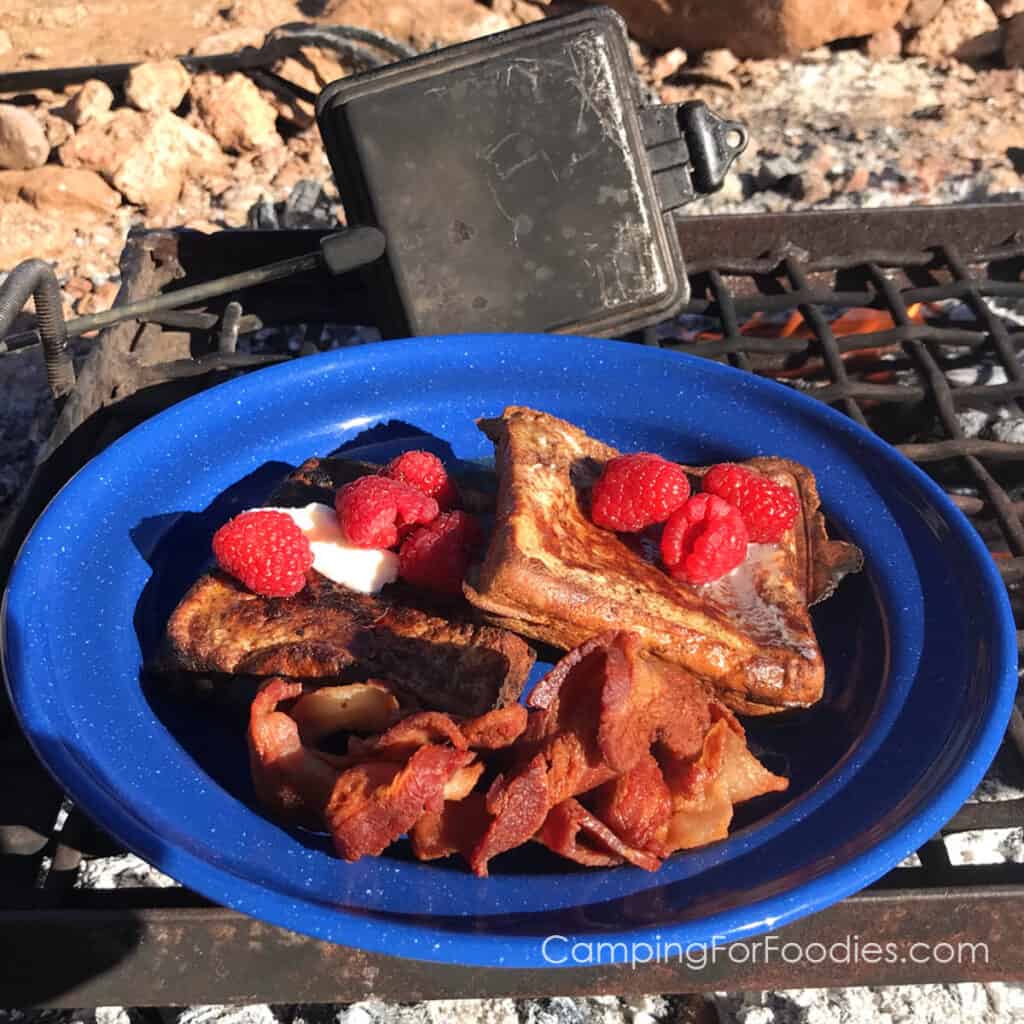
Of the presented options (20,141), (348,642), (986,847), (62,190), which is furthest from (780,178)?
(20,141)

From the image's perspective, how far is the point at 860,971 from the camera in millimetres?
1874

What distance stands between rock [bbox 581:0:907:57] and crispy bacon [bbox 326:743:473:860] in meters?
5.28

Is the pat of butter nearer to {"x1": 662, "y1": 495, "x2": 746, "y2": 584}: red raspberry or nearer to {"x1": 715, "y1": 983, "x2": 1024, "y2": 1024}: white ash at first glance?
{"x1": 662, "y1": 495, "x2": 746, "y2": 584}: red raspberry

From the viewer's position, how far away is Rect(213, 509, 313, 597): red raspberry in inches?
84.4

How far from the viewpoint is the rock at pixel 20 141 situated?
16.4 feet

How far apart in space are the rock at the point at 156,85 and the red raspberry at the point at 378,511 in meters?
3.92

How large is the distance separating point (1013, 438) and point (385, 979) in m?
2.68

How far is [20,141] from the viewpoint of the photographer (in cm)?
500

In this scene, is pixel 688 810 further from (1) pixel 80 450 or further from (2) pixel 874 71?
(2) pixel 874 71

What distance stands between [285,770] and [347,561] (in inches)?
22.1

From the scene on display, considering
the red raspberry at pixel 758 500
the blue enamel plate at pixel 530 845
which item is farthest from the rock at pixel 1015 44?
the red raspberry at pixel 758 500

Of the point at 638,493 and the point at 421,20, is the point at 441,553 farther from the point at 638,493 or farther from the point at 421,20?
the point at 421,20

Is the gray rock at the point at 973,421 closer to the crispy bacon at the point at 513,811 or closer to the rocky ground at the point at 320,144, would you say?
the rocky ground at the point at 320,144

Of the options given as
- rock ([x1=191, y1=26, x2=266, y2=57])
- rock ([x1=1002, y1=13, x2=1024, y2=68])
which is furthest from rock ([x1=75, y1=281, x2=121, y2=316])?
rock ([x1=1002, y1=13, x2=1024, y2=68])
